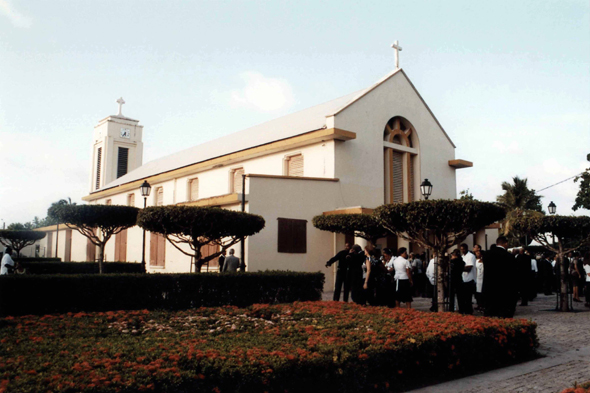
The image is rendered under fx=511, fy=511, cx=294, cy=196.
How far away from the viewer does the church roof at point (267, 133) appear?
26.6 m

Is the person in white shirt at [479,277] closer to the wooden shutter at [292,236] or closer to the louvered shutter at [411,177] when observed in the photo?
the wooden shutter at [292,236]

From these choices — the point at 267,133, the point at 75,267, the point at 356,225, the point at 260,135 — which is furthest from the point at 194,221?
the point at 260,135

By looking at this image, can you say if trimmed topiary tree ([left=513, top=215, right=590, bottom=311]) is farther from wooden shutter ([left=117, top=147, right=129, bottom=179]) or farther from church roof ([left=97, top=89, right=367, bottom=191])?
wooden shutter ([left=117, top=147, right=129, bottom=179])

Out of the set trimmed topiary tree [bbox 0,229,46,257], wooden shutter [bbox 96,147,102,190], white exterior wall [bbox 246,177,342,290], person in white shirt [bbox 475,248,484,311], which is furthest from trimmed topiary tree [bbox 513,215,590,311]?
wooden shutter [bbox 96,147,102,190]

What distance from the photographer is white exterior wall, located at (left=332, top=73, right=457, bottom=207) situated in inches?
968

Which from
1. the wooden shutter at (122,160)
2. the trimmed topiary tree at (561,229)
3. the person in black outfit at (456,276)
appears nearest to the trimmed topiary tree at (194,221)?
the person in black outfit at (456,276)

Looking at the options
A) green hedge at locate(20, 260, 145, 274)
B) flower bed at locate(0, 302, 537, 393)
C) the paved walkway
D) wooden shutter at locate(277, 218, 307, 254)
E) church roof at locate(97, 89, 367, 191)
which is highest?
church roof at locate(97, 89, 367, 191)

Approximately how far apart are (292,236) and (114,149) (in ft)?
113

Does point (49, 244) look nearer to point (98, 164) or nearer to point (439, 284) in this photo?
point (98, 164)

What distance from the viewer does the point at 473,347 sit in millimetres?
7430

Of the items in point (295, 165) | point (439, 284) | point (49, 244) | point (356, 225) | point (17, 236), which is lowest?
point (439, 284)

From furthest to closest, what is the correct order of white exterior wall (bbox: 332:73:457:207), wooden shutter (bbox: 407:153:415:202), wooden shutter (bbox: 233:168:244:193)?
wooden shutter (bbox: 233:168:244:193) → wooden shutter (bbox: 407:153:415:202) → white exterior wall (bbox: 332:73:457:207)

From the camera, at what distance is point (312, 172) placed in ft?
81.7

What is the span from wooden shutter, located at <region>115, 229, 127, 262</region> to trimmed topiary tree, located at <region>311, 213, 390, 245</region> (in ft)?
62.1
